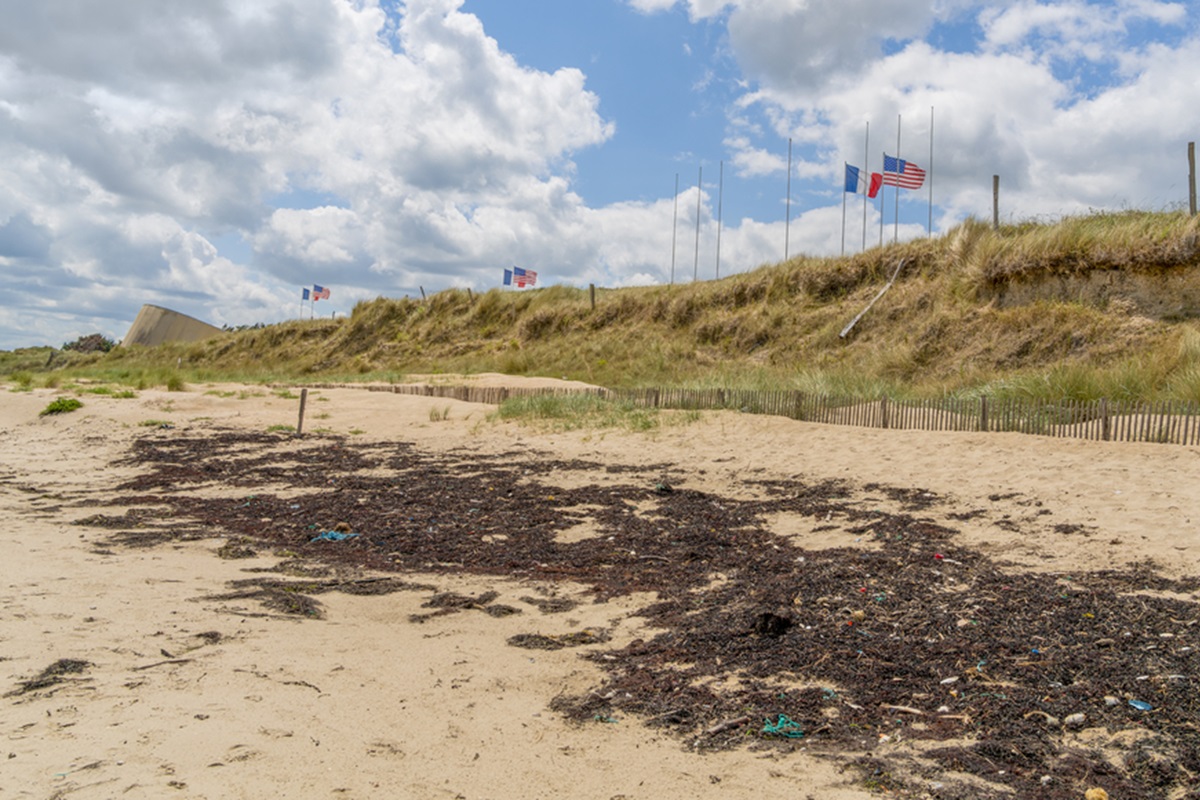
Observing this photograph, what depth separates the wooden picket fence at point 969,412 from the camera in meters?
10.5

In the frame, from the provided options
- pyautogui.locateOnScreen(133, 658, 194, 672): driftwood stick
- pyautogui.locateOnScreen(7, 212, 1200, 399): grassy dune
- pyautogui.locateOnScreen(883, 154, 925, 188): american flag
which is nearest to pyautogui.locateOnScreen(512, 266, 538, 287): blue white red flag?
pyautogui.locateOnScreen(7, 212, 1200, 399): grassy dune

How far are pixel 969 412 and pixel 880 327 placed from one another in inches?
458

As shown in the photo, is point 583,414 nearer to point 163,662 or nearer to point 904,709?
point 163,662

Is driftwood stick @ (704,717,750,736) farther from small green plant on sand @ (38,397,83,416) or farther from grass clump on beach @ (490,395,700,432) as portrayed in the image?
small green plant on sand @ (38,397,83,416)

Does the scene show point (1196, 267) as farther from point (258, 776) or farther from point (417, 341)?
point (417, 341)

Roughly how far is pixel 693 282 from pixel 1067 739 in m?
28.8

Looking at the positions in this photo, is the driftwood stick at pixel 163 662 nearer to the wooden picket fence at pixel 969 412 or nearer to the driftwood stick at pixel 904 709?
the driftwood stick at pixel 904 709

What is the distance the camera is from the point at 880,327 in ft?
76.4

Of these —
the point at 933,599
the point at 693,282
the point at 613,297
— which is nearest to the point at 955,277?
the point at 693,282

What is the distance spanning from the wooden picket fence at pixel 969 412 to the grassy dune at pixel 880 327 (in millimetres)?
2258

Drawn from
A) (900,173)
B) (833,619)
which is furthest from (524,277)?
(833,619)

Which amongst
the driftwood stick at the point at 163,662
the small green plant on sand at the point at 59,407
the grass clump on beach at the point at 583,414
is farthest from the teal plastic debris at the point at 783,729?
the small green plant on sand at the point at 59,407

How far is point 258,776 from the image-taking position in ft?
10.8

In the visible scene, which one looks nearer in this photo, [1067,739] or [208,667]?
[1067,739]
